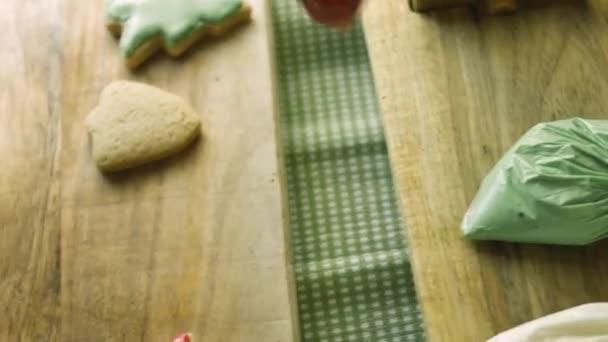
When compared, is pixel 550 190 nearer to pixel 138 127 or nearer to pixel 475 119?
pixel 475 119

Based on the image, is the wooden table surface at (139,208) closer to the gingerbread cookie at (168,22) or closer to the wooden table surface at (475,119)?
the gingerbread cookie at (168,22)

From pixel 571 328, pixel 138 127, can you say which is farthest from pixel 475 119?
pixel 138 127

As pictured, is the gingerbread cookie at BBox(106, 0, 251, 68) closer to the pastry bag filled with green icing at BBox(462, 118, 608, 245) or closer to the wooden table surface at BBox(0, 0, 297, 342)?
the wooden table surface at BBox(0, 0, 297, 342)

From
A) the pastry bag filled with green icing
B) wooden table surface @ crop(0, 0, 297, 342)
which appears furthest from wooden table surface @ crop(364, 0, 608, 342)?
wooden table surface @ crop(0, 0, 297, 342)

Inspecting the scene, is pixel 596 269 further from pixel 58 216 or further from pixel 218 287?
pixel 58 216

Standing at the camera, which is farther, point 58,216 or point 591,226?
point 58,216

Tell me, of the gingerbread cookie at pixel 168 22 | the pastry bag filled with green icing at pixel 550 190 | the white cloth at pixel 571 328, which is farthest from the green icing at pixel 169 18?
the white cloth at pixel 571 328

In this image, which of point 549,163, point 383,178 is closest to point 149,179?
point 383,178

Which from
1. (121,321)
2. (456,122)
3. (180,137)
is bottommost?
(121,321)
